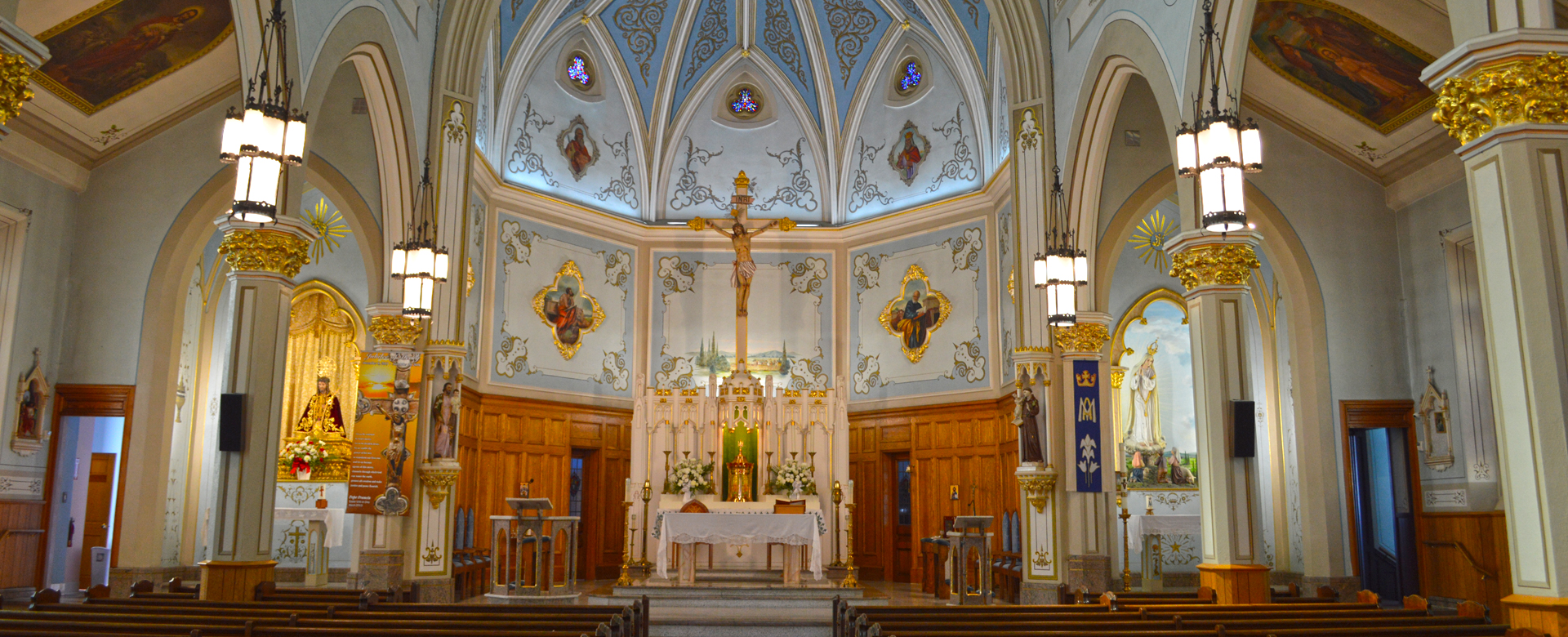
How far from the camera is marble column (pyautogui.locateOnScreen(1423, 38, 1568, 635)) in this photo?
5410 mm

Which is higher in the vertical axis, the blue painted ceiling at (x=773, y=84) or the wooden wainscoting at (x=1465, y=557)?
the blue painted ceiling at (x=773, y=84)

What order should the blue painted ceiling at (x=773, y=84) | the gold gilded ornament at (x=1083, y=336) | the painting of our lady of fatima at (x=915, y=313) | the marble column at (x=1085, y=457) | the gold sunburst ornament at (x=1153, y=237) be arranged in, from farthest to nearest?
the blue painted ceiling at (x=773, y=84) → the painting of our lady of fatima at (x=915, y=313) → the gold sunburst ornament at (x=1153, y=237) → the gold gilded ornament at (x=1083, y=336) → the marble column at (x=1085, y=457)

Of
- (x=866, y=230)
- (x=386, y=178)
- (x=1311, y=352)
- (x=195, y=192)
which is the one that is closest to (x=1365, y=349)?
(x=1311, y=352)

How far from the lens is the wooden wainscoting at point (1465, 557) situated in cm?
1177

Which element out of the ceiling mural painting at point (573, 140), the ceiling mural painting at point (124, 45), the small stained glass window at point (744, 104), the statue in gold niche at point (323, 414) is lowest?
the statue in gold niche at point (323, 414)

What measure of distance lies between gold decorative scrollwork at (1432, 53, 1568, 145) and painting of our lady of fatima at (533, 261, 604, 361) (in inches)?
575

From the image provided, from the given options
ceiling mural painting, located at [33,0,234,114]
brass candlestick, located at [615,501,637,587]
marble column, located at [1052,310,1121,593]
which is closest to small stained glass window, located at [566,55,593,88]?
ceiling mural painting, located at [33,0,234,114]

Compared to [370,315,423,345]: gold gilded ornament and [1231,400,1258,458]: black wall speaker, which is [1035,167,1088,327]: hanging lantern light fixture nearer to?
[1231,400,1258,458]: black wall speaker

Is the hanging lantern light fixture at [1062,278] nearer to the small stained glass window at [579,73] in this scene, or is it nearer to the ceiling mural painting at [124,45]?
the ceiling mural painting at [124,45]

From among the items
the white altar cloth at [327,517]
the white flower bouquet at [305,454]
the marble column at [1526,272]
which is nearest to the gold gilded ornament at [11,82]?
the marble column at [1526,272]

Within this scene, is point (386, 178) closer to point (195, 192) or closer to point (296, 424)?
point (195, 192)

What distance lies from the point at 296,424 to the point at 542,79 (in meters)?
6.75

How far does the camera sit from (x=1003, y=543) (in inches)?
631

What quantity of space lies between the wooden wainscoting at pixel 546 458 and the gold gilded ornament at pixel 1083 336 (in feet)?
25.2
